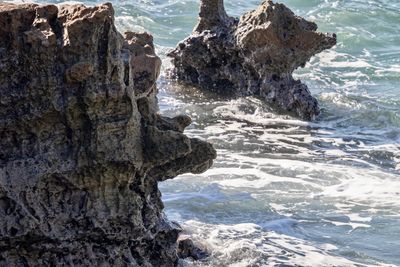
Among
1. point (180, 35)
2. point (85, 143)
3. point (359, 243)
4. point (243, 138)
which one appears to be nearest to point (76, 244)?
point (85, 143)

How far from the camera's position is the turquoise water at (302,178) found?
18.8 feet

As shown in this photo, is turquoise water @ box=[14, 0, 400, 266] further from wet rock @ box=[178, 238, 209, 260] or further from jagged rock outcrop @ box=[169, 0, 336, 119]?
jagged rock outcrop @ box=[169, 0, 336, 119]

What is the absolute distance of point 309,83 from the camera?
11992 mm

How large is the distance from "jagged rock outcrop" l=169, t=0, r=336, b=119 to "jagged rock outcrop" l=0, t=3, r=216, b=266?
551 cm

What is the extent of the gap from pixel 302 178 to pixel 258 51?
8.79 feet

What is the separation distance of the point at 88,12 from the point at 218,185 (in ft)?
10.4

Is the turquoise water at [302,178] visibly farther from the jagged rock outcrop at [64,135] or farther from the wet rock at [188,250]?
the jagged rock outcrop at [64,135]

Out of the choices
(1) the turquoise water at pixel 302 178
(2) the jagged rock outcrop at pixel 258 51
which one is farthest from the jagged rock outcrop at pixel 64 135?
(2) the jagged rock outcrop at pixel 258 51

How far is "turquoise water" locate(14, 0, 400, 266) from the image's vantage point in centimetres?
573

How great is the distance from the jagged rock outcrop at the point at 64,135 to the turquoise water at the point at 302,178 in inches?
42.4

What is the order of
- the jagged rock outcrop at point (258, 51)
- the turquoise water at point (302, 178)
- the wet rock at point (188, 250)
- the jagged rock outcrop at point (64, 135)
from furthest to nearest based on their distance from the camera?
1. the jagged rock outcrop at point (258, 51)
2. the turquoise water at point (302, 178)
3. the wet rock at point (188, 250)
4. the jagged rock outcrop at point (64, 135)

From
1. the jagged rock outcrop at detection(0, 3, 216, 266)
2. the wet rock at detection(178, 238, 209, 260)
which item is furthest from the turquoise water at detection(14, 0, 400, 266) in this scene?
the jagged rock outcrop at detection(0, 3, 216, 266)

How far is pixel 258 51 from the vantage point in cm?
973

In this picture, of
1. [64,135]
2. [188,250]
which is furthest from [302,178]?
[64,135]
